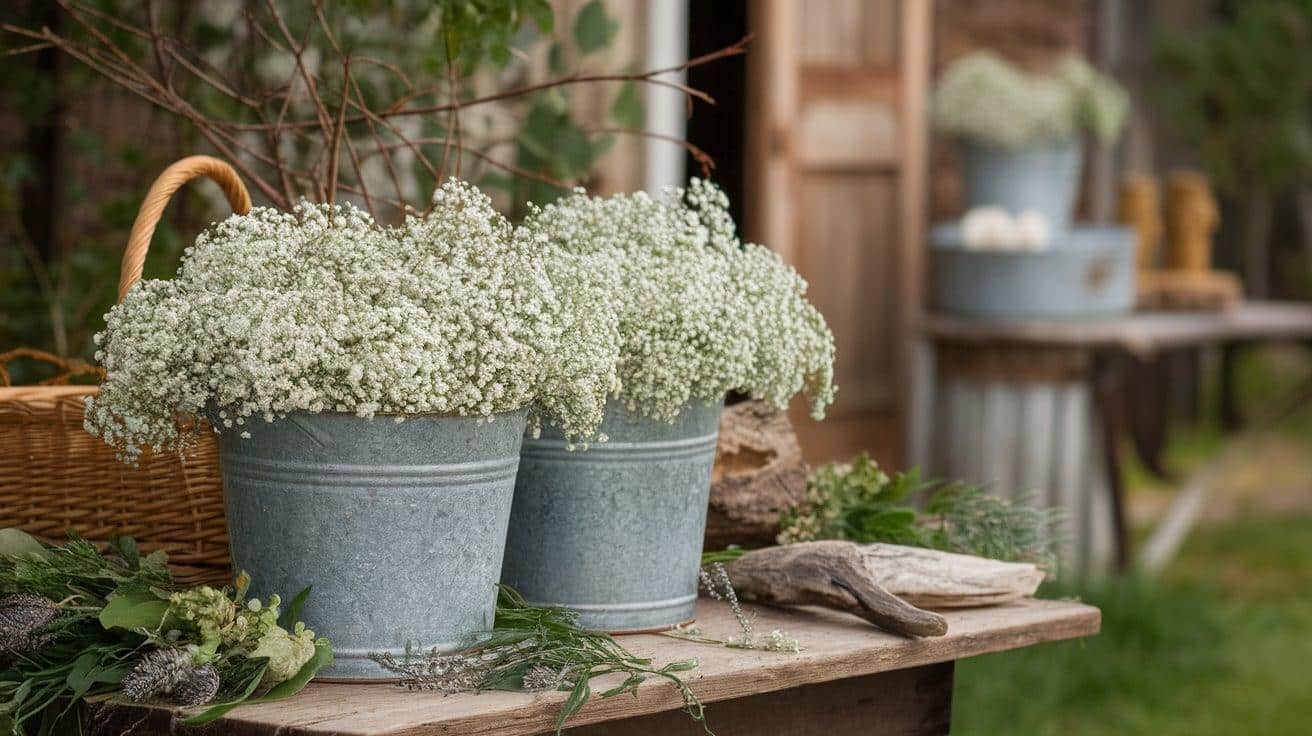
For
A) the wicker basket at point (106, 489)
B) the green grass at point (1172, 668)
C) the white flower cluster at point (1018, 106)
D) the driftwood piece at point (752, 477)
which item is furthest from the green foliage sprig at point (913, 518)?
the white flower cluster at point (1018, 106)

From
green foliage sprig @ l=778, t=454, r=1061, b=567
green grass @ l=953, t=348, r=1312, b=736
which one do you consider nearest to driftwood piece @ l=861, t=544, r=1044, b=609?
green foliage sprig @ l=778, t=454, r=1061, b=567

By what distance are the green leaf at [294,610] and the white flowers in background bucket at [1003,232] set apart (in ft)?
11.7

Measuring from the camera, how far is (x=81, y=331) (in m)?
3.03

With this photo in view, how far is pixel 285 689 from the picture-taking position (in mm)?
1283

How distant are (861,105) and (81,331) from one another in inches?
104

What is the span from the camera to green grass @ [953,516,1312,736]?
4.23m

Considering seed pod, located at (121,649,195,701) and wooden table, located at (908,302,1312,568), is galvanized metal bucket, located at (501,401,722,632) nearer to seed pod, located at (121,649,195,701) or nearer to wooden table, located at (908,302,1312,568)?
seed pod, located at (121,649,195,701)

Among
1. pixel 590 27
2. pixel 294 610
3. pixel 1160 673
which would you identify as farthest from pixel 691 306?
pixel 1160 673

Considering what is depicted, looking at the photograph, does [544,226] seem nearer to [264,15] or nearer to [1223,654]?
[264,15]

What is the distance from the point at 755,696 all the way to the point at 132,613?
60cm

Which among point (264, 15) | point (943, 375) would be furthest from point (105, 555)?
point (943, 375)

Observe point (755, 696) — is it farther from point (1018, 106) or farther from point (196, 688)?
point (1018, 106)

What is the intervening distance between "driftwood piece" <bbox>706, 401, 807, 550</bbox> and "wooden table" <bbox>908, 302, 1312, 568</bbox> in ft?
9.10

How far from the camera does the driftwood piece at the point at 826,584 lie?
5.13 feet
